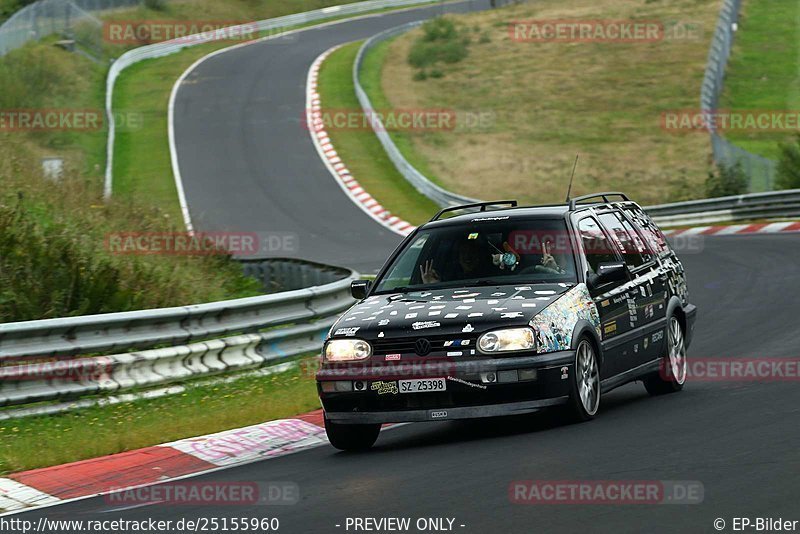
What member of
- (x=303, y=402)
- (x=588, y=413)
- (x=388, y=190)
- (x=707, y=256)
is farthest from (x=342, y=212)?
(x=588, y=413)

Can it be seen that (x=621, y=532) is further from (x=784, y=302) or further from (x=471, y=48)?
(x=471, y=48)

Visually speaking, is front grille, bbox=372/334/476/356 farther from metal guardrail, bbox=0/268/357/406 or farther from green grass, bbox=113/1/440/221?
green grass, bbox=113/1/440/221

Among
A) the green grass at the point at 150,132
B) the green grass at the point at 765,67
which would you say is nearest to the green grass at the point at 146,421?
the green grass at the point at 150,132

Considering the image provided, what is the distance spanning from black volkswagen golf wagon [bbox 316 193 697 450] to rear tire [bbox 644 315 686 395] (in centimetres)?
2

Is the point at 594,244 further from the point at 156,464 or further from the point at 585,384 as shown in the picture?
the point at 156,464

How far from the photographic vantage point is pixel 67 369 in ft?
36.7

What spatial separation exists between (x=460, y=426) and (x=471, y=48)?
170 feet

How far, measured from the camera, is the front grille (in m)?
9.01

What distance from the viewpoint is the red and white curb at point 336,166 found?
1287 inches

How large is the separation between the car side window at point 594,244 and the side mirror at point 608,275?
0.54ft

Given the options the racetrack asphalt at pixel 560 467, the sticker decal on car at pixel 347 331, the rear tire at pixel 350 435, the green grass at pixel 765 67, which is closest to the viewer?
the racetrack asphalt at pixel 560 467

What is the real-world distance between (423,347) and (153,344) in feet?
12.5

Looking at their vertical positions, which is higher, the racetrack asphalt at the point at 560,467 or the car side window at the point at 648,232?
the car side window at the point at 648,232

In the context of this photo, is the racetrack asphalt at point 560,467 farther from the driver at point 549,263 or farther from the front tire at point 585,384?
the driver at point 549,263
